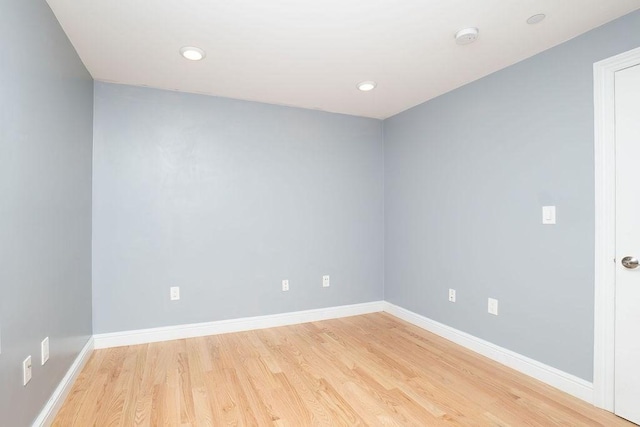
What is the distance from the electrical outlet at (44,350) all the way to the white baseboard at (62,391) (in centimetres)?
27

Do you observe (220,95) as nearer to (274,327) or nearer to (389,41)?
(389,41)

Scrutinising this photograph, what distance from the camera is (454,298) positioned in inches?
118

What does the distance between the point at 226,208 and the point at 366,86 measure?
1.77 meters

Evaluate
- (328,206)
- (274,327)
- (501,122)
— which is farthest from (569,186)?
(274,327)

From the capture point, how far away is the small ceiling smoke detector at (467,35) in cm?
201

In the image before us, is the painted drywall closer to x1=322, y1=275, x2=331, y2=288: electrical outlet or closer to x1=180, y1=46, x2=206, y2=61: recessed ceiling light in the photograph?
x1=322, y1=275, x2=331, y2=288: electrical outlet

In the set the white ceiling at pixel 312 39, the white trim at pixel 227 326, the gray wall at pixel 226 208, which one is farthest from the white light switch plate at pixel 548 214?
the white trim at pixel 227 326

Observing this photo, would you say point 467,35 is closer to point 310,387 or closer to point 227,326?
point 310,387

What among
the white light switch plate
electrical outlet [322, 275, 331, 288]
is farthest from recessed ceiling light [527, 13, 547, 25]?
electrical outlet [322, 275, 331, 288]

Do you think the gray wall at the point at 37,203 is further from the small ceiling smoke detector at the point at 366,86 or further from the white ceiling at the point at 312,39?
the small ceiling smoke detector at the point at 366,86

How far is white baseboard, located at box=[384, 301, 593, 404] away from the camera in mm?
2072

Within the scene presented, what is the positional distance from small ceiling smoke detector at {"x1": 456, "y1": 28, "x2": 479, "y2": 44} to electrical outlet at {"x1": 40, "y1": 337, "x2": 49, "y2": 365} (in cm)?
300

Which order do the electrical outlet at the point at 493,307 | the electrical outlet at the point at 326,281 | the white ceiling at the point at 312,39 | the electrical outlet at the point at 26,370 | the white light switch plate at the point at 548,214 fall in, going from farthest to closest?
the electrical outlet at the point at 326,281, the electrical outlet at the point at 493,307, the white light switch plate at the point at 548,214, the white ceiling at the point at 312,39, the electrical outlet at the point at 26,370

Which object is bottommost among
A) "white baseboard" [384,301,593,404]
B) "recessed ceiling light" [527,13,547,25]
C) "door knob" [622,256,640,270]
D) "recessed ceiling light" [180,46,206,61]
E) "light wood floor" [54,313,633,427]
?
"light wood floor" [54,313,633,427]
